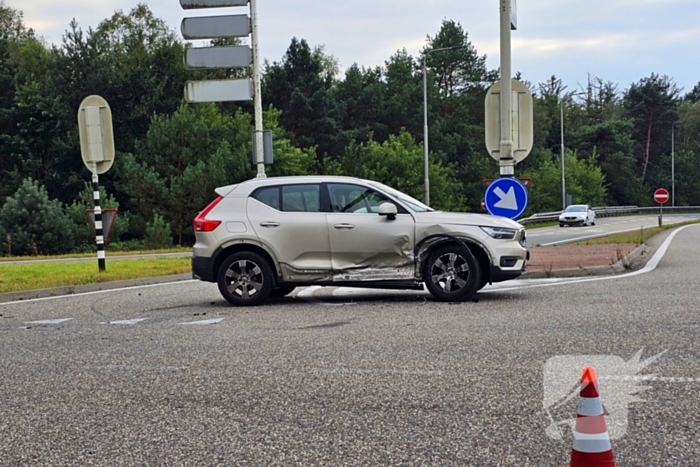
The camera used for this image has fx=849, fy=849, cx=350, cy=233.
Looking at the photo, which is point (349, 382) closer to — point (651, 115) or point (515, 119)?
point (515, 119)

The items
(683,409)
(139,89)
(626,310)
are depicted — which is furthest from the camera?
(139,89)

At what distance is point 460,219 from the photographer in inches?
420

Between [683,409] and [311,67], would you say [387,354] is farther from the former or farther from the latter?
[311,67]

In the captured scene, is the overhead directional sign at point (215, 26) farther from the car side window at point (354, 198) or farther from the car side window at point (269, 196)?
the car side window at point (354, 198)

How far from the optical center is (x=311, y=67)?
59312 millimetres

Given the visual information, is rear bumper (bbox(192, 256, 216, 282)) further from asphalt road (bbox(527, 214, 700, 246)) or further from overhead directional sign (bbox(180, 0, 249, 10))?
asphalt road (bbox(527, 214, 700, 246))

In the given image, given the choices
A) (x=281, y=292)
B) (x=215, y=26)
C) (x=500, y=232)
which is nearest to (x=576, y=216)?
(x=215, y=26)

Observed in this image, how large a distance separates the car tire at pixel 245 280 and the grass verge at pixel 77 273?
4.12 metres

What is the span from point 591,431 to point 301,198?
8.08 metres

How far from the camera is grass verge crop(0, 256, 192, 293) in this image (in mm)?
14078

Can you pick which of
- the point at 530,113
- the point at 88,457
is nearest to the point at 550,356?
the point at 88,457

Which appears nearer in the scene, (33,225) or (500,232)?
(500,232)

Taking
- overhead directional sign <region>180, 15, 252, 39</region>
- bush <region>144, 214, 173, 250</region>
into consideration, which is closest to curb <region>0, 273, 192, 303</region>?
overhead directional sign <region>180, 15, 252, 39</region>

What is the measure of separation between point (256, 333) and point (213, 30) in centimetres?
1090
